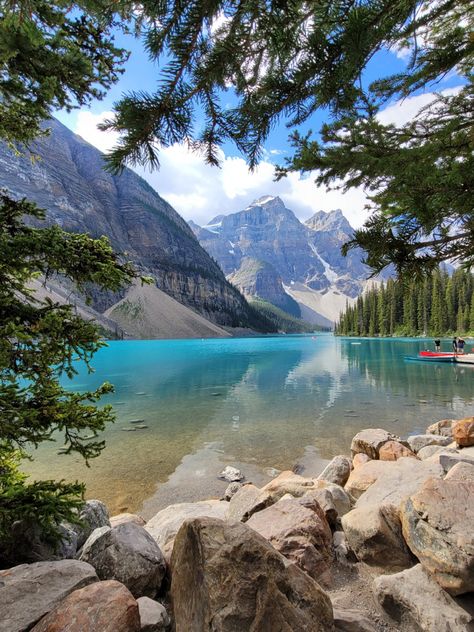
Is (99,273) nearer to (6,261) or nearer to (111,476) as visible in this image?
(6,261)

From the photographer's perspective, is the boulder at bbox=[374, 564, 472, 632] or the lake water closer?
the boulder at bbox=[374, 564, 472, 632]

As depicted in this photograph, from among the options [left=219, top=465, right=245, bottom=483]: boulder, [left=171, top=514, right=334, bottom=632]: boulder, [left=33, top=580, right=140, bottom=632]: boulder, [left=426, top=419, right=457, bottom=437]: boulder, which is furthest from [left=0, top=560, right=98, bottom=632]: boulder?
[left=426, top=419, right=457, bottom=437]: boulder

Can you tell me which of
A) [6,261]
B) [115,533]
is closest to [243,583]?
[115,533]

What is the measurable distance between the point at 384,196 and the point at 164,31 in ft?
12.7

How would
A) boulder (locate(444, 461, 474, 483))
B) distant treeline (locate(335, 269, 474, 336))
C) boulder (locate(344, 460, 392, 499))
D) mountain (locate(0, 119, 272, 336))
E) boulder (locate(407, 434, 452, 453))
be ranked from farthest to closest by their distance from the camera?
mountain (locate(0, 119, 272, 336))
distant treeline (locate(335, 269, 474, 336))
boulder (locate(407, 434, 452, 453))
boulder (locate(344, 460, 392, 499))
boulder (locate(444, 461, 474, 483))

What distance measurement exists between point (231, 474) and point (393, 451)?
16.2 ft

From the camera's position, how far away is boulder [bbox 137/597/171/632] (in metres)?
2.71

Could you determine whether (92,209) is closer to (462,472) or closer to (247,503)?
(247,503)

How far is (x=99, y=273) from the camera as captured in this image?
2910mm

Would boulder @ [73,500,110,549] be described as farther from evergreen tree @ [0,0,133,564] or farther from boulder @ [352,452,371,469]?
boulder @ [352,452,371,469]

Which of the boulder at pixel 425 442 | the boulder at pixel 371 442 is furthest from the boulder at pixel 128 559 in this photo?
the boulder at pixel 425 442

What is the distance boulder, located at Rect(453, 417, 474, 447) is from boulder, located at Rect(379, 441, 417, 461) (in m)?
1.31

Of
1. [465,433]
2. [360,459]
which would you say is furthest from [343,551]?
[465,433]

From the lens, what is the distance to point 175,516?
6.14m
